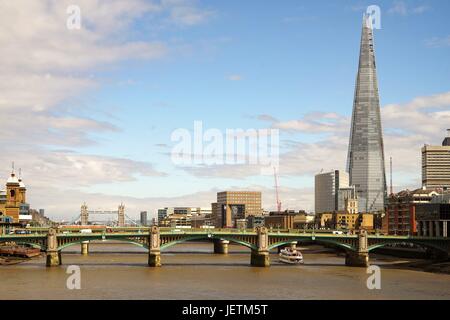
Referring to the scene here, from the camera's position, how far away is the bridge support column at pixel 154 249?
126 m

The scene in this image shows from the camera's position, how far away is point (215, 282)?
9812cm

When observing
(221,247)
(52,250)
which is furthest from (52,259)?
(221,247)

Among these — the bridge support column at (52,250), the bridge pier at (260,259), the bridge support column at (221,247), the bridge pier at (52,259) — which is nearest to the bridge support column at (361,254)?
the bridge pier at (260,259)

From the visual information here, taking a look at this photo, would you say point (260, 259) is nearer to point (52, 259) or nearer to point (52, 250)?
point (52, 259)

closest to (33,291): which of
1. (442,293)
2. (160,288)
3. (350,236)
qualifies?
(160,288)

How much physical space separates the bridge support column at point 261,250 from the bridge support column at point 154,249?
57.8 feet

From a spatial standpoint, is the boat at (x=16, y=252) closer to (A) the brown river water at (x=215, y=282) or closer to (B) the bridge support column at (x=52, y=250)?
(A) the brown river water at (x=215, y=282)

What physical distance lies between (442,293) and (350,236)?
1712 inches

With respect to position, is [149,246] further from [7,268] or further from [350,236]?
[350,236]

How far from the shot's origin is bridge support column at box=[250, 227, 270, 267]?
425 feet

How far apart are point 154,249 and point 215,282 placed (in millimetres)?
31057

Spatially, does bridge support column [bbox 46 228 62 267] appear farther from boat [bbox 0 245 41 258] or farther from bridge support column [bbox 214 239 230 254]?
bridge support column [bbox 214 239 230 254]
